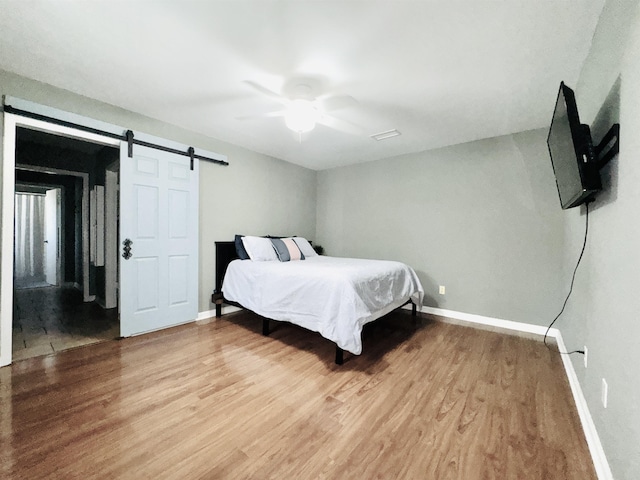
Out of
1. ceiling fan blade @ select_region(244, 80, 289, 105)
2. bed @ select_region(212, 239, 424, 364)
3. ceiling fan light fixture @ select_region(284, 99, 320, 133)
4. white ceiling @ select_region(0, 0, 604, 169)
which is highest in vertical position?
white ceiling @ select_region(0, 0, 604, 169)

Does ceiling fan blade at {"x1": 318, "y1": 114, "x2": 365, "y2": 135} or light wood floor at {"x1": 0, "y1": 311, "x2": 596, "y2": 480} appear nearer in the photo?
light wood floor at {"x1": 0, "y1": 311, "x2": 596, "y2": 480}

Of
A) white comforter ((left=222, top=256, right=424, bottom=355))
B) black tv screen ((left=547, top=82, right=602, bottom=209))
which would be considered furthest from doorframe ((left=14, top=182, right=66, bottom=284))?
black tv screen ((left=547, top=82, right=602, bottom=209))

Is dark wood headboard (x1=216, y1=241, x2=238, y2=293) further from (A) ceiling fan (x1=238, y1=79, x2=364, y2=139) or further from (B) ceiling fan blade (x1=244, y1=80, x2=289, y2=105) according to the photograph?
(B) ceiling fan blade (x1=244, y1=80, x2=289, y2=105)

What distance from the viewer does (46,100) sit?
92.5 inches

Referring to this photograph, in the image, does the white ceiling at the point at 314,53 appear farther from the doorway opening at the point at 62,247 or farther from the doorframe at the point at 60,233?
the doorframe at the point at 60,233

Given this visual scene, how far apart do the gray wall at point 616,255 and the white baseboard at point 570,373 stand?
0.07 metres

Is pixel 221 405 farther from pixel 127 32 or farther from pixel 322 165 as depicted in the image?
pixel 322 165

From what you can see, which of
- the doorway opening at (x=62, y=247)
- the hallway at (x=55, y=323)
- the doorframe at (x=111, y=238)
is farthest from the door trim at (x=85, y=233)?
the doorframe at (x=111, y=238)

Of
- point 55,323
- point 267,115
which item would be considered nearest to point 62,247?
point 55,323

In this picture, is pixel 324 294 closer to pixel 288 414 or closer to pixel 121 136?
pixel 288 414

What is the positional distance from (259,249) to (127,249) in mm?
1452

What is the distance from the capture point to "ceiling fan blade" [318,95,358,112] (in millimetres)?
2447

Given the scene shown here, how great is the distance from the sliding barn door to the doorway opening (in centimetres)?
45

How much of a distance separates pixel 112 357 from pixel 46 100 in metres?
2.43
